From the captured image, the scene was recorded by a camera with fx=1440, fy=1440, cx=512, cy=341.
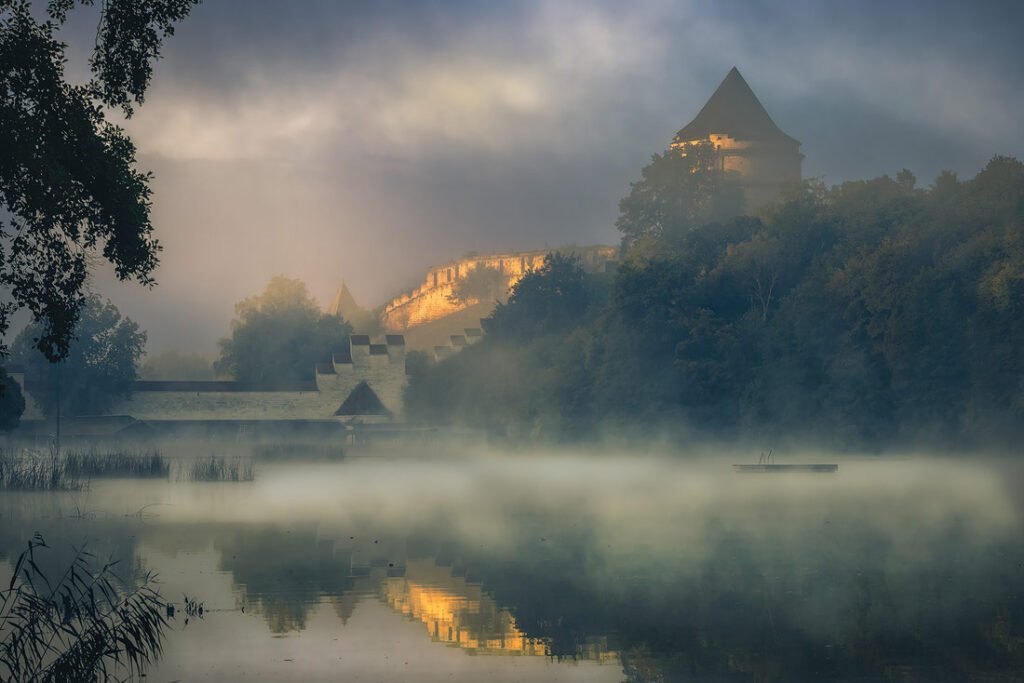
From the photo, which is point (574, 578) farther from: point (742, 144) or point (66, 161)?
point (742, 144)

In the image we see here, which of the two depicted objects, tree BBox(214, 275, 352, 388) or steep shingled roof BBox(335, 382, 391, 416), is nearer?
steep shingled roof BBox(335, 382, 391, 416)

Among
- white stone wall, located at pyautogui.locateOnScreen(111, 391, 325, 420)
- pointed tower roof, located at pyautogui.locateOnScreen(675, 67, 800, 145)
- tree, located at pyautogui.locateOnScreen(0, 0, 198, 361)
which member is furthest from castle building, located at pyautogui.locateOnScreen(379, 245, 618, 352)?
tree, located at pyautogui.locateOnScreen(0, 0, 198, 361)

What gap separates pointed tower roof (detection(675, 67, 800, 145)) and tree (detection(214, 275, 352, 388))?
110ft

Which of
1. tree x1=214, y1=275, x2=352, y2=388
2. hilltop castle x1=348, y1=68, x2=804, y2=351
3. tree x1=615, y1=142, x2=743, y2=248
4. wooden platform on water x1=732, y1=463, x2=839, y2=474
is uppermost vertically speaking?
hilltop castle x1=348, y1=68, x2=804, y2=351

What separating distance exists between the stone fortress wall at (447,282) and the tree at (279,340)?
36.5 meters

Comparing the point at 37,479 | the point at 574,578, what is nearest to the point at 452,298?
the point at 37,479

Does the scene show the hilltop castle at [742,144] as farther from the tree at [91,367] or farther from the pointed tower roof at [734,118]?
the tree at [91,367]

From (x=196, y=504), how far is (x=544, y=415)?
36.1 m

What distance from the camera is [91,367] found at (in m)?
92.2

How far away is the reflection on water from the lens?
1487 centimetres

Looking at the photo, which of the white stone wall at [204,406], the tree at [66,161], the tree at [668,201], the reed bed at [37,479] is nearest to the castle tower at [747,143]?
the tree at [668,201]

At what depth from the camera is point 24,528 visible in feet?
85.7

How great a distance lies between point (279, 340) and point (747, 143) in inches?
1619

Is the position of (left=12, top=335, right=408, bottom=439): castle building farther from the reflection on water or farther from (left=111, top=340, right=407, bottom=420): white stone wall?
the reflection on water
